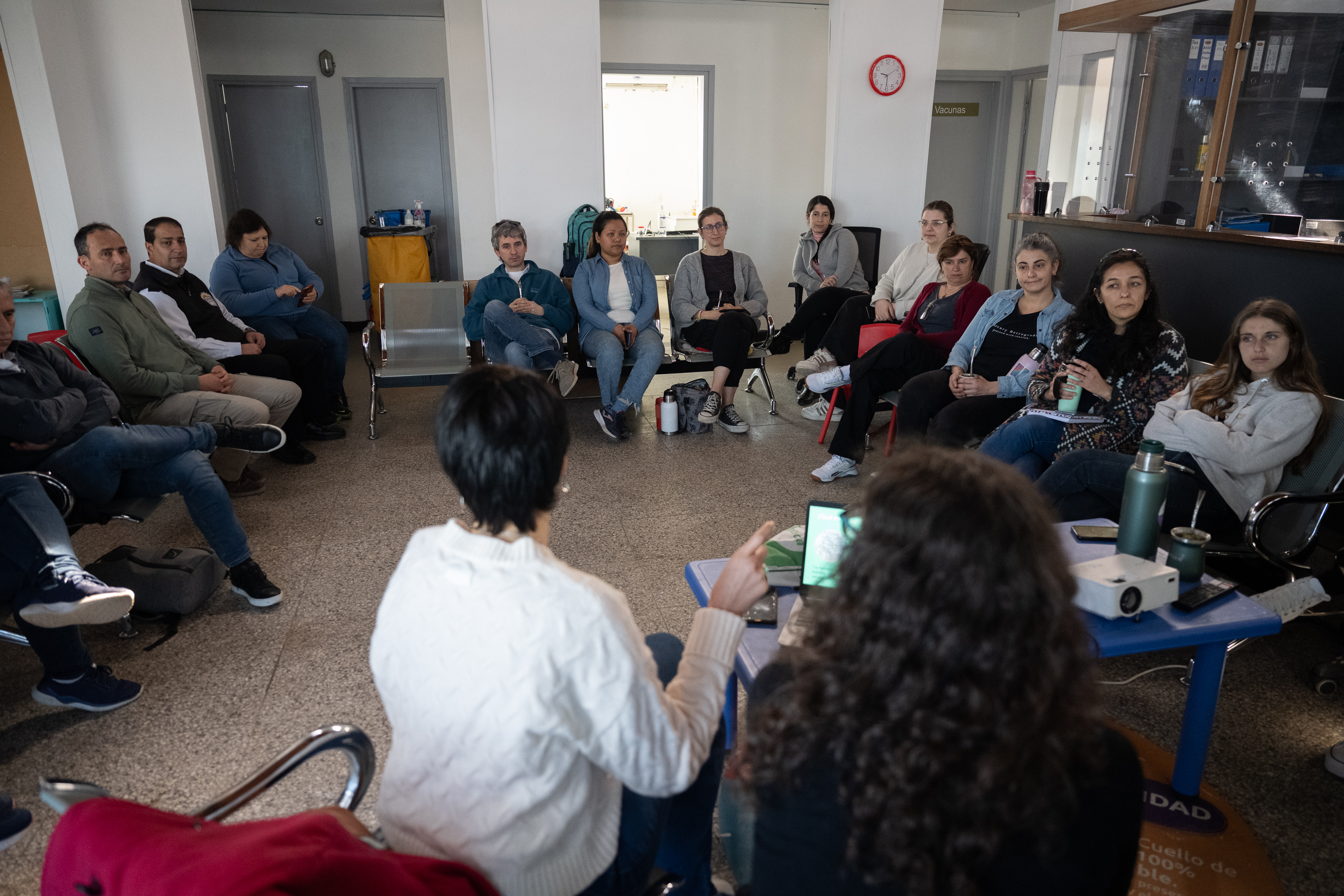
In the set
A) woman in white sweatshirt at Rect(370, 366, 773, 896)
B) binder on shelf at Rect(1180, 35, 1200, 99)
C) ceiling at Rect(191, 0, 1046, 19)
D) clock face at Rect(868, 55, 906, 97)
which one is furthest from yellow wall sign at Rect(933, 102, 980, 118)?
woman in white sweatshirt at Rect(370, 366, 773, 896)

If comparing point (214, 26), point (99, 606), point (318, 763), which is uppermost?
point (214, 26)

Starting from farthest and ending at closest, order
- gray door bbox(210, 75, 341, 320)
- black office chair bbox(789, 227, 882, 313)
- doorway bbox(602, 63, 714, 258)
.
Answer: doorway bbox(602, 63, 714, 258) < gray door bbox(210, 75, 341, 320) < black office chair bbox(789, 227, 882, 313)

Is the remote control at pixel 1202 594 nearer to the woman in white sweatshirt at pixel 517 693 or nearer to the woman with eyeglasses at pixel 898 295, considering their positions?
the woman in white sweatshirt at pixel 517 693

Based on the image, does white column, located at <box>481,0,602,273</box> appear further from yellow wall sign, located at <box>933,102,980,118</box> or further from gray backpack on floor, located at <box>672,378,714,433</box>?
yellow wall sign, located at <box>933,102,980,118</box>

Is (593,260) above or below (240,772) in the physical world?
above

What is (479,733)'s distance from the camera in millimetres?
1136

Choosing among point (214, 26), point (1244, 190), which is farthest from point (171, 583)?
point (214, 26)

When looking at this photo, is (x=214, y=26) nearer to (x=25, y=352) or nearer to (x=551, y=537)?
(x=25, y=352)

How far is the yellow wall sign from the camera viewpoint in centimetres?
841

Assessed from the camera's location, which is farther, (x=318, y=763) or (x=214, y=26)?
(x=214, y=26)

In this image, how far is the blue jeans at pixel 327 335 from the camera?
5297 mm

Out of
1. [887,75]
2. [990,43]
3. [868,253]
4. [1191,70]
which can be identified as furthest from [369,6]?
[1191,70]

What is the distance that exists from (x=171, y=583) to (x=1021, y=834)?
2901 millimetres

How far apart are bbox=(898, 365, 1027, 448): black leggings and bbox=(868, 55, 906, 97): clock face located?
3.14 metres
